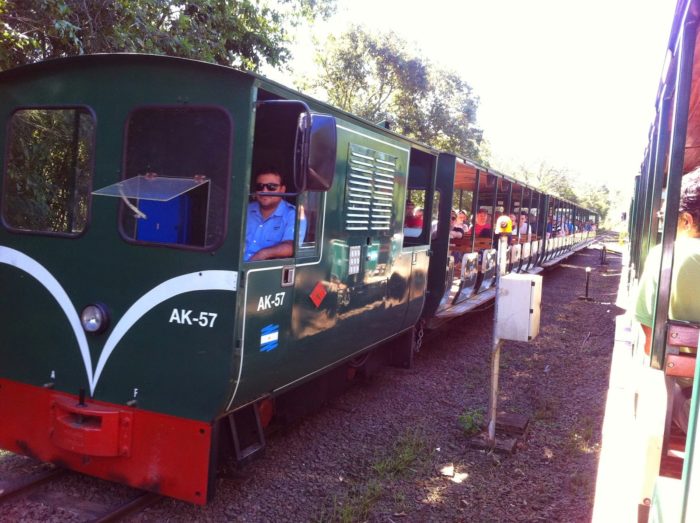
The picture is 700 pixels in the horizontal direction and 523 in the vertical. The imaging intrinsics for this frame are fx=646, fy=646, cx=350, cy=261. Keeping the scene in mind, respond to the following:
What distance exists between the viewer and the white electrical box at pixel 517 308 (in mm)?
4941

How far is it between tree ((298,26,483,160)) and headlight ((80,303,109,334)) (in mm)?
23082

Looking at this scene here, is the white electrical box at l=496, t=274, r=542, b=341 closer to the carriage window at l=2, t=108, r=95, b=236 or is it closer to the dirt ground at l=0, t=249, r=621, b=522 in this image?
the dirt ground at l=0, t=249, r=621, b=522

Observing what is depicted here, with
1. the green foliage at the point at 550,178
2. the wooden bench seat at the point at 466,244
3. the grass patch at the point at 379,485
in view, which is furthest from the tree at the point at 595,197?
the grass patch at the point at 379,485

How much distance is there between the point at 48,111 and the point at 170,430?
211cm

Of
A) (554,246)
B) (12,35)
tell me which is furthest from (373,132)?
(554,246)

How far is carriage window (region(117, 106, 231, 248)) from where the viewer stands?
3.49 meters

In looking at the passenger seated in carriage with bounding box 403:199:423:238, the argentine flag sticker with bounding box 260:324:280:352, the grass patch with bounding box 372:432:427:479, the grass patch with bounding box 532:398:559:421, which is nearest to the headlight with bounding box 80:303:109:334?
the argentine flag sticker with bounding box 260:324:280:352

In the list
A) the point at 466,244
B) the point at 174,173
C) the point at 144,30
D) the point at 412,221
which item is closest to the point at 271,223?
the point at 174,173

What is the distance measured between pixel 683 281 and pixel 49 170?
11.8 feet

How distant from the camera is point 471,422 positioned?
5332 mm

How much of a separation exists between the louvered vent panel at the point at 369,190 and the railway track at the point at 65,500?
2276 mm

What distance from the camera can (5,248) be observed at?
4.06m

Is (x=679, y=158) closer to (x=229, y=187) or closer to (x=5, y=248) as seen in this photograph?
(x=229, y=187)

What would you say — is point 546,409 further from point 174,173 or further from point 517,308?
point 174,173
